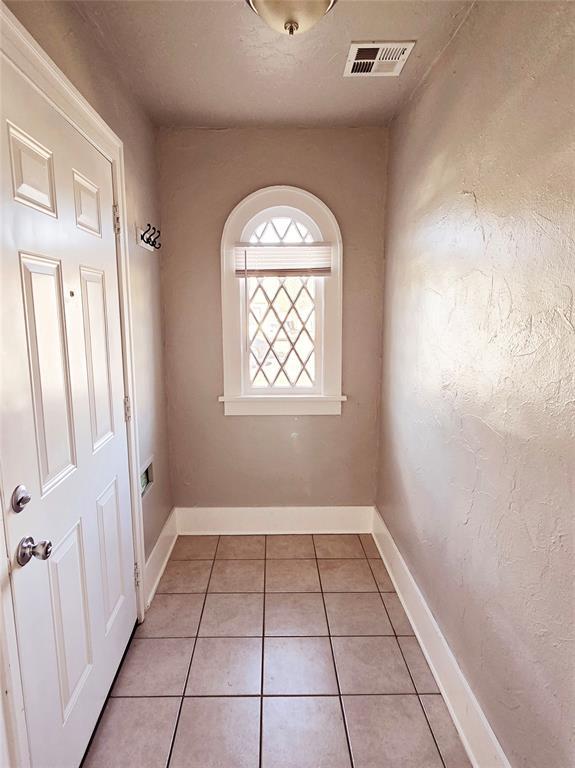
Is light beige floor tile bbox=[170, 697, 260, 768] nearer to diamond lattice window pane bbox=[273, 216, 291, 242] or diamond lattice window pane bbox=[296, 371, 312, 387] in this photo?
diamond lattice window pane bbox=[296, 371, 312, 387]

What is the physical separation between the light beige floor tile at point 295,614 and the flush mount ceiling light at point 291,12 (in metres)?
2.32

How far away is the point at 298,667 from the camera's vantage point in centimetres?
174

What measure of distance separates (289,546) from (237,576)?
1.38 feet

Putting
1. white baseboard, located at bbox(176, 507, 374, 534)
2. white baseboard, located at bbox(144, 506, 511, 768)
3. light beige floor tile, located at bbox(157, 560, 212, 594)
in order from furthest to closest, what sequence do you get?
white baseboard, located at bbox(176, 507, 374, 534) < light beige floor tile, located at bbox(157, 560, 212, 594) < white baseboard, located at bbox(144, 506, 511, 768)

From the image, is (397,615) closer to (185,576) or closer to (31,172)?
(185,576)

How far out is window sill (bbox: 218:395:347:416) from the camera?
2.65 metres

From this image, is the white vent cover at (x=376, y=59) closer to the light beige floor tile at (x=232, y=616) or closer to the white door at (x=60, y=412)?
the white door at (x=60, y=412)

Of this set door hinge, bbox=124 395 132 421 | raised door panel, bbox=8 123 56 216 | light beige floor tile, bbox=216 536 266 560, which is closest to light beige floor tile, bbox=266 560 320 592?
light beige floor tile, bbox=216 536 266 560

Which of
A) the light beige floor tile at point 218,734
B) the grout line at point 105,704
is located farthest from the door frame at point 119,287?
the light beige floor tile at point 218,734

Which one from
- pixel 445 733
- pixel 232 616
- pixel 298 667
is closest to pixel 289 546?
pixel 232 616

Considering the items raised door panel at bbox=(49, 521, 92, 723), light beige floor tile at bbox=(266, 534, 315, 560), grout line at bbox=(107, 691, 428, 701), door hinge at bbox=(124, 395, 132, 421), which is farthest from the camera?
light beige floor tile at bbox=(266, 534, 315, 560)

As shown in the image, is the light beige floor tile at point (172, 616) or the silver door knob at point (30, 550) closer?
the silver door knob at point (30, 550)

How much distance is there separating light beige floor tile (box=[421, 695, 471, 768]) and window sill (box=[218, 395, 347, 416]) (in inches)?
59.6

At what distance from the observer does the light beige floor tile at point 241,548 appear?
2547mm
